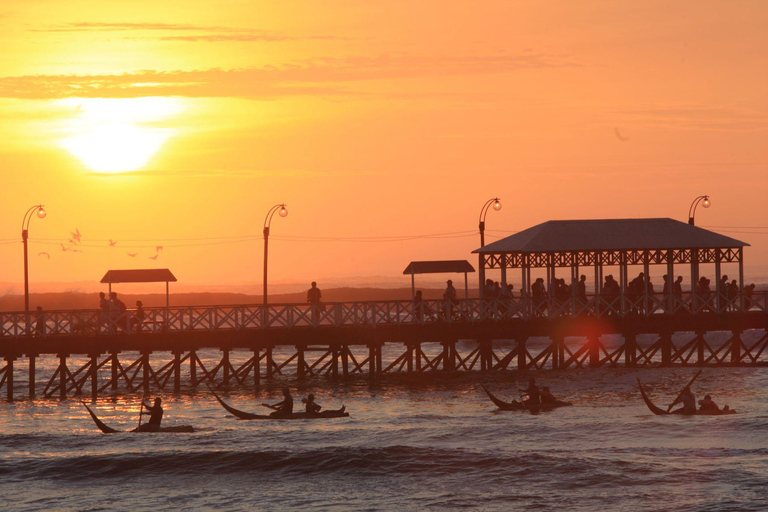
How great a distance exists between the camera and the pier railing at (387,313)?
1804 inches

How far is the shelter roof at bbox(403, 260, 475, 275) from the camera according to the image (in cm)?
5016

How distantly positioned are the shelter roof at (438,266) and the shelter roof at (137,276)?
997cm

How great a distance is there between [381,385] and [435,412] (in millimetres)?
7878

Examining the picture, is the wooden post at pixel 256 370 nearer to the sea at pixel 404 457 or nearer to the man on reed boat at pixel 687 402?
the sea at pixel 404 457

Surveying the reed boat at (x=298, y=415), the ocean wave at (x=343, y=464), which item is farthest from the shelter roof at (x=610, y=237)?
the ocean wave at (x=343, y=464)

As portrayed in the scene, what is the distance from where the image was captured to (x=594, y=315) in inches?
1935

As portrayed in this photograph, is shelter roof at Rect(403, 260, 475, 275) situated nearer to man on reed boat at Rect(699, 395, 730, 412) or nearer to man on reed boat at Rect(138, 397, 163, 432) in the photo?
man on reed boat at Rect(699, 395, 730, 412)

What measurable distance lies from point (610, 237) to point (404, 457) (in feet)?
61.8

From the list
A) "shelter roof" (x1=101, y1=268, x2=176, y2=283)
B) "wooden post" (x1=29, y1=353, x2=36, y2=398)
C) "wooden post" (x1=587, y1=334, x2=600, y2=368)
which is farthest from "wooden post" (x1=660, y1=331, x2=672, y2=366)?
"wooden post" (x1=29, y1=353, x2=36, y2=398)

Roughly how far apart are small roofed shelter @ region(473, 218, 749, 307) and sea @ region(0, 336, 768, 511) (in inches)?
232

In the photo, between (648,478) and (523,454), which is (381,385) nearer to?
(523,454)

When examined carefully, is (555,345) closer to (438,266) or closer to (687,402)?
(438,266)

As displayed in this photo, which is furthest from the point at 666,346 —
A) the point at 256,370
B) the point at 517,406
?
the point at 256,370

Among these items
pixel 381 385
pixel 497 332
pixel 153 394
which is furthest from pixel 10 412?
pixel 497 332
